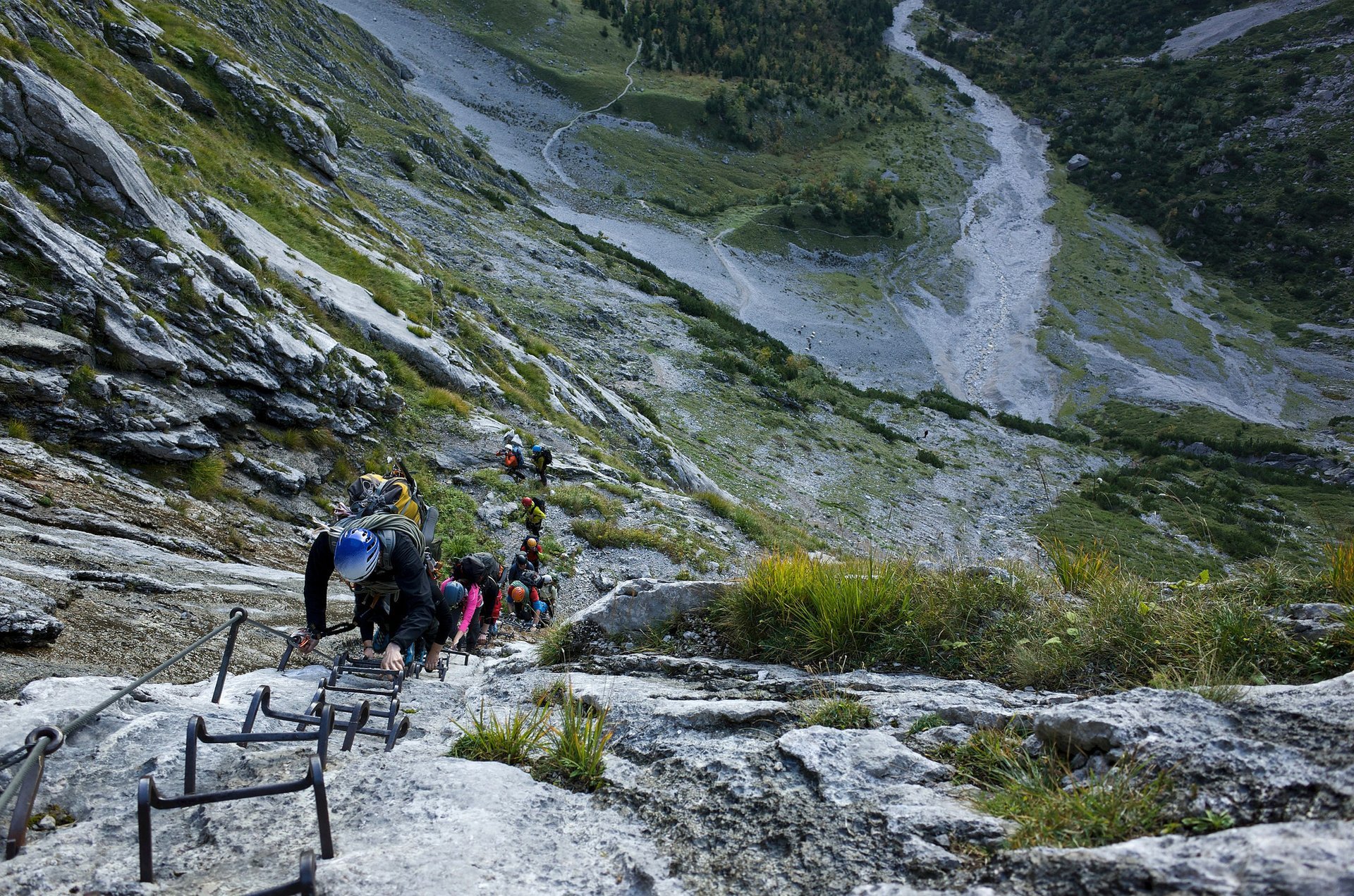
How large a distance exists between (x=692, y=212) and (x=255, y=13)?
1641 inches

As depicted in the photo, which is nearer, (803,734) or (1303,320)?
(803,734)

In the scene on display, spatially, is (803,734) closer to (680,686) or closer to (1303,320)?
(680,686)

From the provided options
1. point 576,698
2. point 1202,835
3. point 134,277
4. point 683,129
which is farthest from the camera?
point 683,129


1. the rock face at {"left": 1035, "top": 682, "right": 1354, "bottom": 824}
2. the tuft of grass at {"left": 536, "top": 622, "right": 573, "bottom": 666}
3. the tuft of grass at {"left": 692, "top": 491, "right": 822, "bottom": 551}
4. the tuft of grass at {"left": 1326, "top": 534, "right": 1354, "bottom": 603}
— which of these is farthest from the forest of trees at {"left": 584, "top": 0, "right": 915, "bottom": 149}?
the rock face at {"left": 1035, "top": 682, "right": 1354, "bottom": 824}

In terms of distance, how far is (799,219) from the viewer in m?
75.4

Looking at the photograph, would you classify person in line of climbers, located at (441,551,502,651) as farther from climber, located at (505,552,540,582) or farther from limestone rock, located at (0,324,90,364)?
limestone rock, located at (0,324,90,364)

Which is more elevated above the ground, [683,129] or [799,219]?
[683,129]

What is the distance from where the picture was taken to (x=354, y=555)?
4453 mm

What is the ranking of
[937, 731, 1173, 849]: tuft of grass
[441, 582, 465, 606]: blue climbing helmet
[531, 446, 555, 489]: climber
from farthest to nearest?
[531, 446, 555, 489]: climber → [441, 582, 465, 606]: blue climbing helmet → [937, 731, 1173, 849]: tuft of grass

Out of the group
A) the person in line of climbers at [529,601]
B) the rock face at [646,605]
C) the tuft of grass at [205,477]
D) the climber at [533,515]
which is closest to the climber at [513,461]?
the climber at [533,515]

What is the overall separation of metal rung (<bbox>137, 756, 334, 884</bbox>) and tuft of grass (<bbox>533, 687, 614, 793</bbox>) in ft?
4.00

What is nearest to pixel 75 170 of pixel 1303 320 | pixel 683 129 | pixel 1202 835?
pixel 1202 835

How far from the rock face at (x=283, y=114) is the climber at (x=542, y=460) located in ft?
66.1

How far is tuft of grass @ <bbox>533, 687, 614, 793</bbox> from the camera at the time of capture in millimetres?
3670
